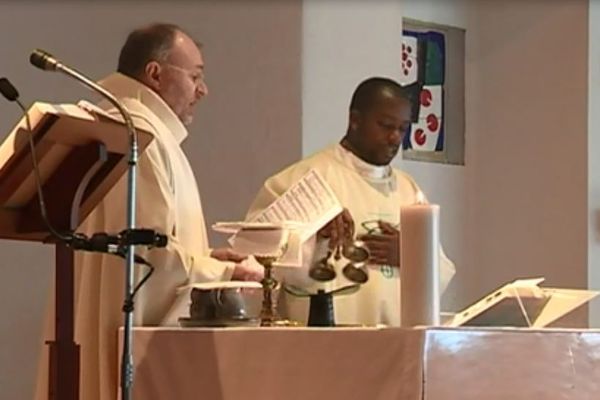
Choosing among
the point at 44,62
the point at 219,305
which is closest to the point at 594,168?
the point at 219,305

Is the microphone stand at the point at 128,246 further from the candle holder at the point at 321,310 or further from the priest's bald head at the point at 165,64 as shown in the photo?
the priest's bald head at the point at 165,64

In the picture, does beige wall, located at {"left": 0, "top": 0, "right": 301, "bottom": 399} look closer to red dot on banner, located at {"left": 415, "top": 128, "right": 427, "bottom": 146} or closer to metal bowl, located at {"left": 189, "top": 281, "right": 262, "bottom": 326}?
red dot on banner, located at {"left": 415, "top": 128, "right": 427, "bottom": 146}

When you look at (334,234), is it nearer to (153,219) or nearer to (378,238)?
(378,238)

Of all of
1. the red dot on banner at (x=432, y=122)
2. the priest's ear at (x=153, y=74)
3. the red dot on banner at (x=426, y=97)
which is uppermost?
the red dot on banner at (x=426, y=97)

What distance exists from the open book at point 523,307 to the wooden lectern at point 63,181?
74 centimetres

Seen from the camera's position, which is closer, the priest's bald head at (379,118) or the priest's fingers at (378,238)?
the priest's fingers at (378,238)

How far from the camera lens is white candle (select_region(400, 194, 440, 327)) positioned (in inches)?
85.1

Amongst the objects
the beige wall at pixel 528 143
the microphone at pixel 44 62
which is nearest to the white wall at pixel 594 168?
the beige wall at pixel 528 143

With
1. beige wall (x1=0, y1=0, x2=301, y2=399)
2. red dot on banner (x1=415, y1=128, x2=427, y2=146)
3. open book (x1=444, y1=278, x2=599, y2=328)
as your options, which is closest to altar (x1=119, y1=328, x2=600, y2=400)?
open book (x1=444, y1=278, x2=599, y2=328)

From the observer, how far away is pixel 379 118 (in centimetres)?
371

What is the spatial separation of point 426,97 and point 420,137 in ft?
0.63

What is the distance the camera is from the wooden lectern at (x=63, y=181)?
2.41m

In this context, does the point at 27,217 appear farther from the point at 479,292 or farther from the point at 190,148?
the point at 479,292

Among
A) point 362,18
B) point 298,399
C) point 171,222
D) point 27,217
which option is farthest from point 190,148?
point 298,399
